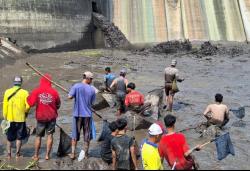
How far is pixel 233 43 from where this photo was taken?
33.8 metres

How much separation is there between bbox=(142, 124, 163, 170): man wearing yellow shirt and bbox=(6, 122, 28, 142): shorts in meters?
2.84

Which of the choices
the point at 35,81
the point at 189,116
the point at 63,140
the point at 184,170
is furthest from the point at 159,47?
the point at 184,170

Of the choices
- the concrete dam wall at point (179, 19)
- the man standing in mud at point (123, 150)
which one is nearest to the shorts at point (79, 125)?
the man standing in mud at point (123, 150)

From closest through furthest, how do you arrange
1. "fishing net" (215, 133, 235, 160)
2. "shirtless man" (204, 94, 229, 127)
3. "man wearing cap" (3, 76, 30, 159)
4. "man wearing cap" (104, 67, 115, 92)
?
"fishing net" (215, 133, 235, 160) < "man wearing cap" (3, 76, 30, 159) < "shirtless man" (204, 94, 229, 127) < "man wearing cap" (104, 67, 115, 92)

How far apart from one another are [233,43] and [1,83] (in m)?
21.9

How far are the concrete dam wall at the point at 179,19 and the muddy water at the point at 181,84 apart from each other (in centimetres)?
463

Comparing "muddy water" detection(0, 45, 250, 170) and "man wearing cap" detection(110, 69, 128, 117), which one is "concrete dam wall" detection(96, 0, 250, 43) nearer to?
"muddy water" detection(0, 45, 250, 170)

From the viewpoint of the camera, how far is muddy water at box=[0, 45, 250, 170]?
849cm

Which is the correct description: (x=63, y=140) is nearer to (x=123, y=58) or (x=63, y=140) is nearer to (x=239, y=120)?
(x=239, y=120)

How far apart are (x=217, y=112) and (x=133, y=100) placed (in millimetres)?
2033

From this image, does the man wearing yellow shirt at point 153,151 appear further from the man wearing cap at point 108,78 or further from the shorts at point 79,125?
the man wearing cap at point 108,78

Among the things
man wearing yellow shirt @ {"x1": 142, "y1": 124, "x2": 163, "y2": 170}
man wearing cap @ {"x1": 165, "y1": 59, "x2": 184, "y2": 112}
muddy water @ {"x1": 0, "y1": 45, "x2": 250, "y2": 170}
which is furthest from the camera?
man wearing cap @ {"x1": 165, "y1": 59, "x2": 184, "y2": 112}

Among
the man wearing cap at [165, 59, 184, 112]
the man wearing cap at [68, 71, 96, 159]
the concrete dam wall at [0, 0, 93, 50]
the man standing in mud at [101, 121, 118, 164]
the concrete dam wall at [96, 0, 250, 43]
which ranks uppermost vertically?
the concrete dam wall at [96, 0, 250, 43]

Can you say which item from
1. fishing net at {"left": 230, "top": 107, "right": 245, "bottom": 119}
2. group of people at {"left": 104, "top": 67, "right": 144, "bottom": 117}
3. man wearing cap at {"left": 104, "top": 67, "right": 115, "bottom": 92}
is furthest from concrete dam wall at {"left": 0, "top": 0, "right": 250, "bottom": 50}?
fishing net at {"left": 230, "top": 107, "right": 245, "bottom": 119}
